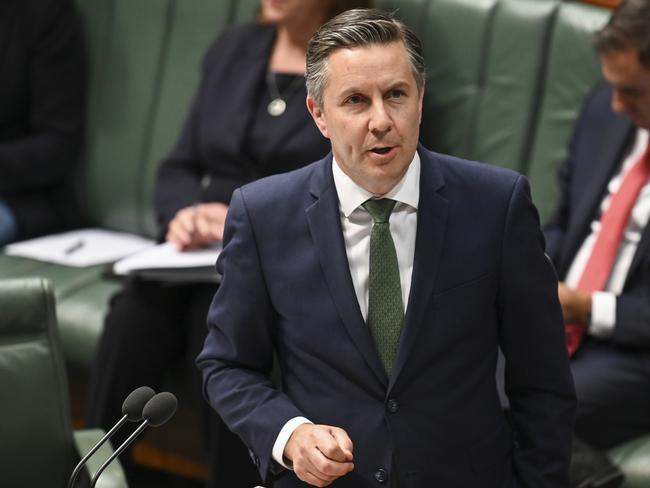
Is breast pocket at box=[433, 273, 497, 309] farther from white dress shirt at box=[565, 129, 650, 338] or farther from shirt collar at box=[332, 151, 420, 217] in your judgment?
white dress shirt at box=[565, 129, 650, 338]

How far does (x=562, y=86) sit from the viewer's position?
131 inches

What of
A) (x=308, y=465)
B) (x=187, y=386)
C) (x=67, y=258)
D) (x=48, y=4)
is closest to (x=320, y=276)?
(x=308, y=465)

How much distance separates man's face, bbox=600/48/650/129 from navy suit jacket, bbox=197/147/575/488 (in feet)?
3.36

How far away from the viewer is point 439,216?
187 cm

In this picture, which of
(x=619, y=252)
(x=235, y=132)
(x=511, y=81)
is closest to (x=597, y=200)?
(x=619, y=252)

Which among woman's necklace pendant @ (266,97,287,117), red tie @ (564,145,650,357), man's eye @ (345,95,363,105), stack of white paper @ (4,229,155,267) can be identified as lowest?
stack of white paper @ (4,229,155,267)

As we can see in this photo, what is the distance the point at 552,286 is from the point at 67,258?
2203mm

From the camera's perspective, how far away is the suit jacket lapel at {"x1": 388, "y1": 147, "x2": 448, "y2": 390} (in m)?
1.85

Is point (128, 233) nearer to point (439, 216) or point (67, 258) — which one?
point (67, 258)

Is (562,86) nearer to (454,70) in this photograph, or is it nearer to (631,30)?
(454,70)

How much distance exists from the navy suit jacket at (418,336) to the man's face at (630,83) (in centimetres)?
102

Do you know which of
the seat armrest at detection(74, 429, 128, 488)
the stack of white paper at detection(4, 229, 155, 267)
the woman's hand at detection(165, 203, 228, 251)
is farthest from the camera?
the stack of white paper at detection(4, 229, 155, 267)

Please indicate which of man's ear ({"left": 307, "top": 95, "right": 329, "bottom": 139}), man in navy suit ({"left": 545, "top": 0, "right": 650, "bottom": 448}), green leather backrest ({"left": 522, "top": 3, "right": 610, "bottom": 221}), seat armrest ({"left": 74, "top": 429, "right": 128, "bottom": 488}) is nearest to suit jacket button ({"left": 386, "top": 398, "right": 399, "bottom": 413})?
man's ear ({"left": 307, "top": 95, "right": 329, "bottom": 139})

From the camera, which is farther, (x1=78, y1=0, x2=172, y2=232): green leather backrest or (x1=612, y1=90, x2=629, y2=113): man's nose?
(x1=78, y1=0, x2=172, y2=232): green leather backrest
